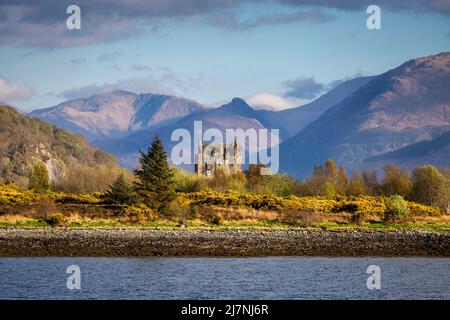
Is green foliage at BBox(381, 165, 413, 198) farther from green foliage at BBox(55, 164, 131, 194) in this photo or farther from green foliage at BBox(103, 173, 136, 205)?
green foliage at BBox(103, 173, 136, 205)

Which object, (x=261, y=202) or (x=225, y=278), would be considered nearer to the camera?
(x=225, y=278)

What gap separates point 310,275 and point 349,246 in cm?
1126

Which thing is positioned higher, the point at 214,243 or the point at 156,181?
the point at 156,181

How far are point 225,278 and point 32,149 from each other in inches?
5409

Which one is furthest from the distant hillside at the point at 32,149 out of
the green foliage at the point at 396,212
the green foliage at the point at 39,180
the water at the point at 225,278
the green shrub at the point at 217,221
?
the water at the point at 225,278

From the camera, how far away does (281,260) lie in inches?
1839

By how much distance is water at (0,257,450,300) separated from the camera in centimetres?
3553

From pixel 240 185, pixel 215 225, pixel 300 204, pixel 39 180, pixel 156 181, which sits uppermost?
pixel 39 180

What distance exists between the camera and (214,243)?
2044 inches

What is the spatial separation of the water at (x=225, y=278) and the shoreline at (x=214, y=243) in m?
1.82

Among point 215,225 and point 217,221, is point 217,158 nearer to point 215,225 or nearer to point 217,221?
point 217,221

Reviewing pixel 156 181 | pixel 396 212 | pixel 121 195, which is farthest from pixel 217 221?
pixel 396 212
